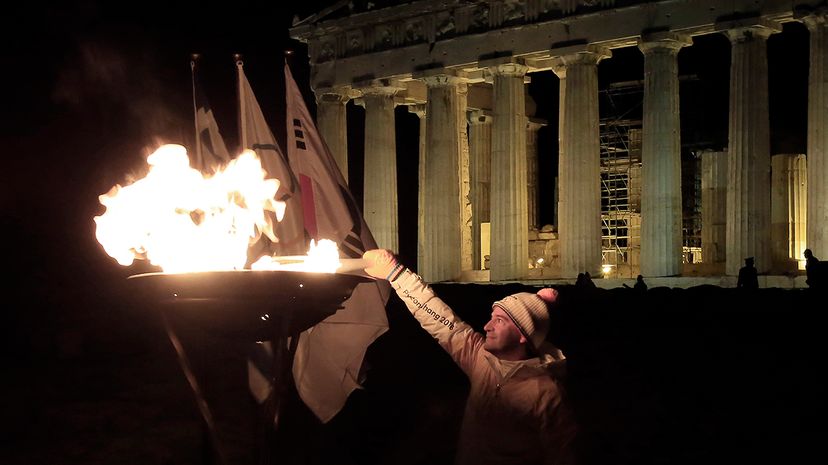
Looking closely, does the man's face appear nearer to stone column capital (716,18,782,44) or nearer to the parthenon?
the parthenon

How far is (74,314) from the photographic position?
20828 mm

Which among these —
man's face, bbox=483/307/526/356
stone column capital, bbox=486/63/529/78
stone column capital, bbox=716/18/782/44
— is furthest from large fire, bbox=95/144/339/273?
stone column capital, bbox=486/63/529/78

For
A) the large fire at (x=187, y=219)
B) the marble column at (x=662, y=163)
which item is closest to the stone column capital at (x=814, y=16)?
the marble column at (x=662, y=163)

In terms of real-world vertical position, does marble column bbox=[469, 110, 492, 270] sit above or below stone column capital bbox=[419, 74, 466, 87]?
below

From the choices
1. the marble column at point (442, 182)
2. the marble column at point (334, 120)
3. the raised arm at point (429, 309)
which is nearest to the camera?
the raised arm at point (429, 309)

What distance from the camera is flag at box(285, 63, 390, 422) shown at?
8898 millimetres

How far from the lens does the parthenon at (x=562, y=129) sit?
39.1 metres

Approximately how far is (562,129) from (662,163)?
545 cm

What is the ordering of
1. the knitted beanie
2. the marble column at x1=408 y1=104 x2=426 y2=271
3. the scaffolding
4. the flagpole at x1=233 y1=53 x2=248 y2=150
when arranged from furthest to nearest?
the scaffolding < the marble column at x1=408 y1=104 x2=426 y2=271 < the flagpole at x1=233 y1=53 x2=248 y2=150 < the knitted beanie

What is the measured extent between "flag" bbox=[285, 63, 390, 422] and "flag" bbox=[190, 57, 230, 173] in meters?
0.67

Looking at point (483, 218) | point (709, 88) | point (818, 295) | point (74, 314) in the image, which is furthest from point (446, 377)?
point (709, 88)

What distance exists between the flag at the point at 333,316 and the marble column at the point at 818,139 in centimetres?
3060

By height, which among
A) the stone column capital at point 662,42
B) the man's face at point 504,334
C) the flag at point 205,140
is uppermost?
the stone column capital at point 662,42

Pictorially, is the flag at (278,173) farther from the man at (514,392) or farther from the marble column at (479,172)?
the marble column at (479,172)
